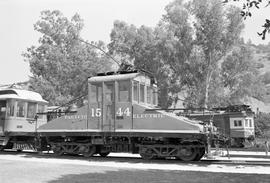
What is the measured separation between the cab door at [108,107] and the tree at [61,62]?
21.6m

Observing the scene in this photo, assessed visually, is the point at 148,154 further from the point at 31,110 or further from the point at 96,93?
the point at 31,110

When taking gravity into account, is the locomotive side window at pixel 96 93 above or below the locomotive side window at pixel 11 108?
above

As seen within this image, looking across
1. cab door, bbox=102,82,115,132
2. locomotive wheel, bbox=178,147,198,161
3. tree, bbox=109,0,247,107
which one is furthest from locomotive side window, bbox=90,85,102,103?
tree, bbox=109,0,247,107

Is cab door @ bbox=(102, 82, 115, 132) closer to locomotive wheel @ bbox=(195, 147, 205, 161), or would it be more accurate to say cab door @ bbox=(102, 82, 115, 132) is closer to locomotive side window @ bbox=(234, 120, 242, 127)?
locomotive wheel @ bbox=(195, 147, 205, 161)

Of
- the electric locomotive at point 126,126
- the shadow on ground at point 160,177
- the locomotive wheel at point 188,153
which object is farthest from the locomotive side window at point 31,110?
the shadow on ground at point 160,177

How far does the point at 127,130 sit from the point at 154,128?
116cm

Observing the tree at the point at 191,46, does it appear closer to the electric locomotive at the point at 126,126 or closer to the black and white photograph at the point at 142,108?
the black and white photograph at the point at 142,108

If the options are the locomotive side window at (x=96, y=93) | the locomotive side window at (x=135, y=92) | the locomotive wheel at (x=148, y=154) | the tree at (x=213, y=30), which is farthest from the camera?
the tree at (x=213, y=30)

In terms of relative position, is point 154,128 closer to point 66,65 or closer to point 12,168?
point 12,168

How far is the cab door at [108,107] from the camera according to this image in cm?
1324

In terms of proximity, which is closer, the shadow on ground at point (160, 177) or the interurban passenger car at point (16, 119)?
the shadow on ground at point (160, 177)

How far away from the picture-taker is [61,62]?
36625 millimetres

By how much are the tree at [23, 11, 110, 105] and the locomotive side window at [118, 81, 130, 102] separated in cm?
2202

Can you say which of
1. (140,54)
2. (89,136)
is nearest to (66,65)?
(140,54)
